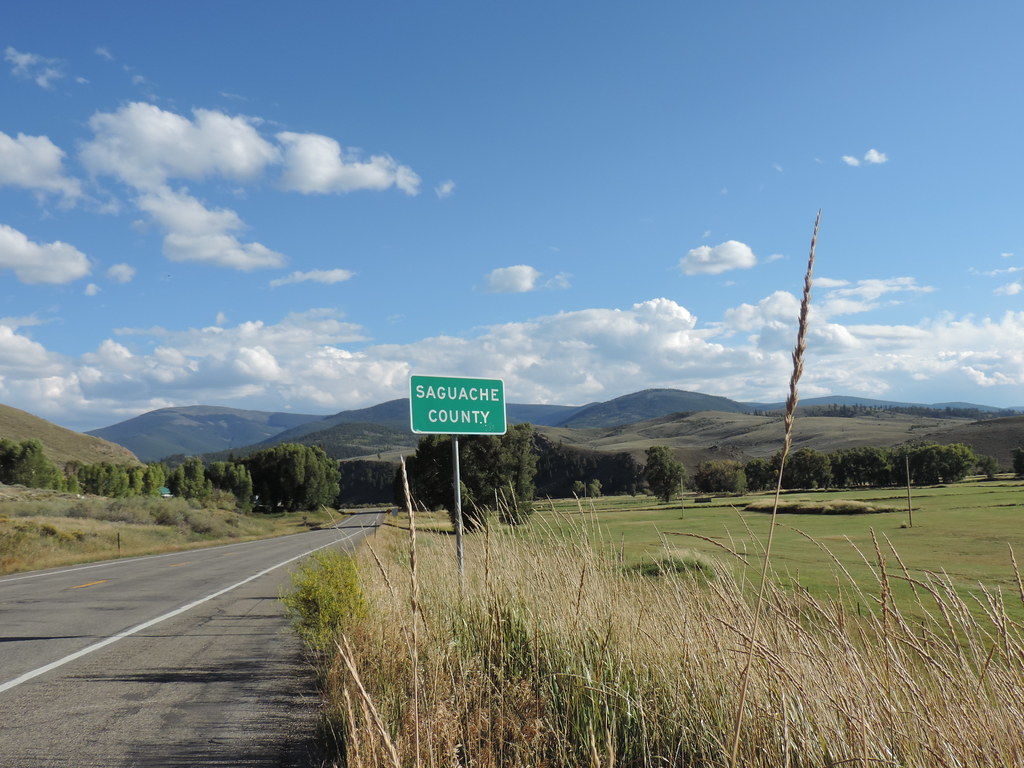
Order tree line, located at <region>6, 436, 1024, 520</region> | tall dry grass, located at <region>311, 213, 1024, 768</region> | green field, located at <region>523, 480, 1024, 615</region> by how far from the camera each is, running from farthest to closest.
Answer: tree line, located at <region>6, 436, 1024, 520</region>, green field, located at <region>523, 480, 1024, 615</region>, tall dry grass, located at <region>311, 213, 1024, 768</region>

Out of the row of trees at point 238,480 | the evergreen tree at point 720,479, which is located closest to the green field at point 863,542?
the evergreen tree at point 720,479

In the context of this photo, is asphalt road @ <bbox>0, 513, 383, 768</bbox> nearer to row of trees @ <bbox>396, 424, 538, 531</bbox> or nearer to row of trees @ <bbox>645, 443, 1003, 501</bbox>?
row of trees @ <bbox>396, 424, 538, 531</bbox>

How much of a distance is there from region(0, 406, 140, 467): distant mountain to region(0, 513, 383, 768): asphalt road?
493 feet

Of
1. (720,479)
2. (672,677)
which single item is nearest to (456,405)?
(672,677)

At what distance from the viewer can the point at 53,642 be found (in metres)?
8.88

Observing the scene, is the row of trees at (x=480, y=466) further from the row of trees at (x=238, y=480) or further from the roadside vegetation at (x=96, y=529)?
the row of trees at (x=238, y=480)

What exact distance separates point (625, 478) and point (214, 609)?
158 m

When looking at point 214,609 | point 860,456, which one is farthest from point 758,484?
point 214,609

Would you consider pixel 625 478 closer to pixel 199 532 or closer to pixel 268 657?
pixel 199 532

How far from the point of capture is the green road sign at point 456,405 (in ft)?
25.6

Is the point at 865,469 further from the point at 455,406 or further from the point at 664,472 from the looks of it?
the point at 455,406

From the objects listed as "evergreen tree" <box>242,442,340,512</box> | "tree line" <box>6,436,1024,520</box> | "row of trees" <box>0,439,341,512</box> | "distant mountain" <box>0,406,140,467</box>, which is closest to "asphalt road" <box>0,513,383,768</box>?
"tree line" <box>6,436,1024,520</box>

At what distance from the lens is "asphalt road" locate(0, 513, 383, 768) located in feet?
16.2

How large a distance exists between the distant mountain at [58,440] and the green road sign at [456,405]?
156 meters
